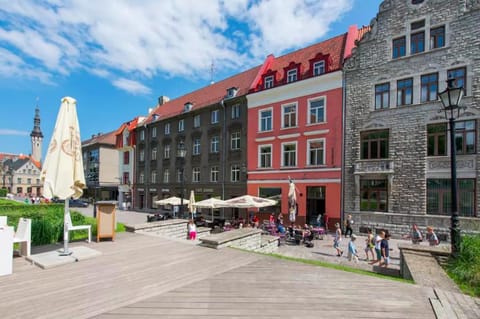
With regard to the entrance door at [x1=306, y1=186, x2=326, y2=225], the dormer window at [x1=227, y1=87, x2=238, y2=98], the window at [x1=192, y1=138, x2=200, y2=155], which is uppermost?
the dormer window at [x1=227, y1=87, x2=238, y2=98]

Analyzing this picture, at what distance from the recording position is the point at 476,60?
1502 centimetres

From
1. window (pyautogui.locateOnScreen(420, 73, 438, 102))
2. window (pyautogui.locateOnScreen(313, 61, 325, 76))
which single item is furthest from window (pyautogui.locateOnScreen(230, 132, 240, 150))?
window (pyautogui.locateOnScreen(420, 73, 438, 102))

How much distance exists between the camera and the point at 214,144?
2831cm

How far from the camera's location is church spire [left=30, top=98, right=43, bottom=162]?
10875cm

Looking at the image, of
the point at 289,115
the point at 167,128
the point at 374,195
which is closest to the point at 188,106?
the point at 167,128

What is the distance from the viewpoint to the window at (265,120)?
23.6 m

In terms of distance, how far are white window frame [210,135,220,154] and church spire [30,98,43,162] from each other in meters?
111

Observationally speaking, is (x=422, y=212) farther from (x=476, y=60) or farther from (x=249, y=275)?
(x=249, y=275)

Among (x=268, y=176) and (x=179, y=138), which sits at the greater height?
(x=179, y=138)

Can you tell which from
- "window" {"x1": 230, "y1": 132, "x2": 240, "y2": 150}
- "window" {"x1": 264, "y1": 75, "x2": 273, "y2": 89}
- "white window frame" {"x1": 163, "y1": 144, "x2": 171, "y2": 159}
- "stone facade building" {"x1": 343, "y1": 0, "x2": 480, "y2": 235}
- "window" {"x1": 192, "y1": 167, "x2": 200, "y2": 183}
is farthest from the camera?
"white window frame" {"x1": 163, "y1": 144, "x2": 171, "y2": 159}

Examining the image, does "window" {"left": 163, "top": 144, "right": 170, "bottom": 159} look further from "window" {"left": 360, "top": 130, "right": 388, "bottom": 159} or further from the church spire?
the church spire

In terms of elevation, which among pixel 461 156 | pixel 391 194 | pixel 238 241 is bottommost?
pixel 238 241

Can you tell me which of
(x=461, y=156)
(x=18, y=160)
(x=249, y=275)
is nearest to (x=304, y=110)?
(x=461, y=156)

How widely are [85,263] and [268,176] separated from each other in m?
17.8
